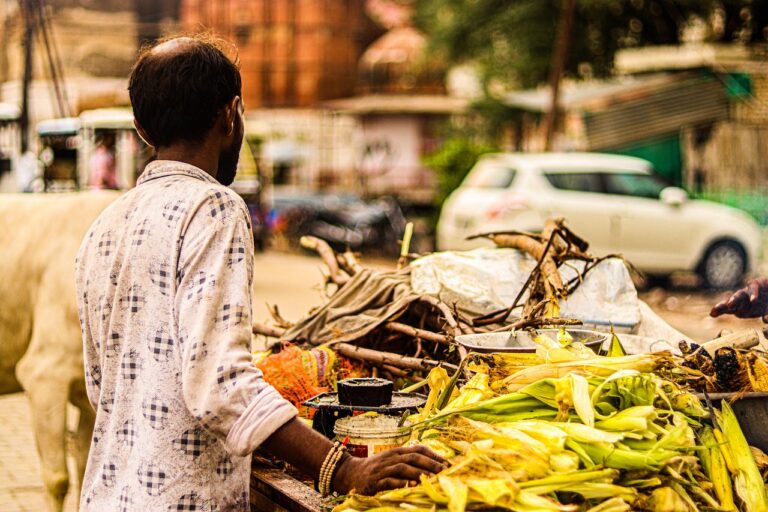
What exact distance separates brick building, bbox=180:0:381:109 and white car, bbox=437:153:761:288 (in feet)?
86.1

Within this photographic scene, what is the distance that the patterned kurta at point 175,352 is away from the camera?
201 centimetres

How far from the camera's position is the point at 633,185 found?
15.6 m

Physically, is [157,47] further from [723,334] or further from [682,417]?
[723,334]

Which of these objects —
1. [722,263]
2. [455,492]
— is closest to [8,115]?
[722,263]

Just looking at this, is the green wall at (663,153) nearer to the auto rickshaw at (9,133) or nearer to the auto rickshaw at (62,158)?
the auto rickshaw at (62,158)

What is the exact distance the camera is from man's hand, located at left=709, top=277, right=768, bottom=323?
322 centimetres

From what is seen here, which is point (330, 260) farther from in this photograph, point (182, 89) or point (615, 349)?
point (182, 89)

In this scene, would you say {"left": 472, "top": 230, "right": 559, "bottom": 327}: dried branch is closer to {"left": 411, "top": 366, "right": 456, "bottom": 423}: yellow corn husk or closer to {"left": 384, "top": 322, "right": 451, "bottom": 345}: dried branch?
{"left": 384, "top": 322, "right": 451, "bottom": 345}: dried branch

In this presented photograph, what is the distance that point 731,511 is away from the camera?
227 cm

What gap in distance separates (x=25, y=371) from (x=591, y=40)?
20095 millimetres

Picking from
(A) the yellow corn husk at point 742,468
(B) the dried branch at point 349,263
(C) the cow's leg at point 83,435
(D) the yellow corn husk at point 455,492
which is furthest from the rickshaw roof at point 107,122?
(D) the yellow corn husk at point 455,492

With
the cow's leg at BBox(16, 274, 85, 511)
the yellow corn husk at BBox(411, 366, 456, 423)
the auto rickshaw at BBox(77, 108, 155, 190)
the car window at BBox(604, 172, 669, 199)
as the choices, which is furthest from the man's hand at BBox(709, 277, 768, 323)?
the auto rickshaw at BBox(77, 108, 155, 190)

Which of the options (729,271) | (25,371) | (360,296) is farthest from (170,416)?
(729,271)

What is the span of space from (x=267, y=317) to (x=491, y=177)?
792 cm
